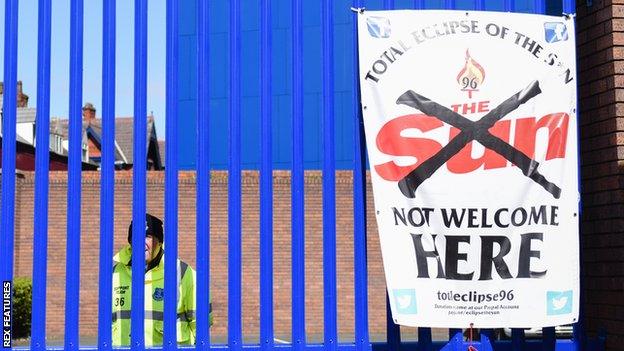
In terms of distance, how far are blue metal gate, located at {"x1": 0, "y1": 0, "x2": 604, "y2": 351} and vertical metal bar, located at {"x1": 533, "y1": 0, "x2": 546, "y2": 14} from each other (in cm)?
111

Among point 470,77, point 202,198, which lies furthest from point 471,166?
point 202,198

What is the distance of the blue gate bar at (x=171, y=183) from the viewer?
3949mm

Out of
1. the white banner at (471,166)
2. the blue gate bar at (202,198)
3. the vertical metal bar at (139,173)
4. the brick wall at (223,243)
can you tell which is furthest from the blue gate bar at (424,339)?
the brick wall at (223,243)

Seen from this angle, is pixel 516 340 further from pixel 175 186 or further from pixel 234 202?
pixel 175 186

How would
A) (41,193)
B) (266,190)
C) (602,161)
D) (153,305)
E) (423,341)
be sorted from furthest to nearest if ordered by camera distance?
(153,305)
(602,161)
(423,341)
(266,190)
(41,193)

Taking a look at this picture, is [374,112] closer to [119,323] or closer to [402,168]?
[402,168]

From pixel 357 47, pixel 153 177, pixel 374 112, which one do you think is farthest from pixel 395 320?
pixel 153 177

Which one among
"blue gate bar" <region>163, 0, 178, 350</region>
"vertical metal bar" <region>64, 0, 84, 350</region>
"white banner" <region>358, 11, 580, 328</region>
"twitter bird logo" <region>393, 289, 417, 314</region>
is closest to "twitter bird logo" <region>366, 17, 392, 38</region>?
"white banner" <region>358, 11, 580, 328</region>

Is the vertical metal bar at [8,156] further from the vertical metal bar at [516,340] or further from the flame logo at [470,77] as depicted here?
the vertical metal bar at [516,340]

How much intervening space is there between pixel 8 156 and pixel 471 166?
2267mm

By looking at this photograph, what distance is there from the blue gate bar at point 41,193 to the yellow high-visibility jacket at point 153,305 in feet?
2.16

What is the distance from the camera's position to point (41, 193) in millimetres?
3936

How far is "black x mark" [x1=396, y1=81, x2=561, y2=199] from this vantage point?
3988mm

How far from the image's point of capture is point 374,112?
4012mm
